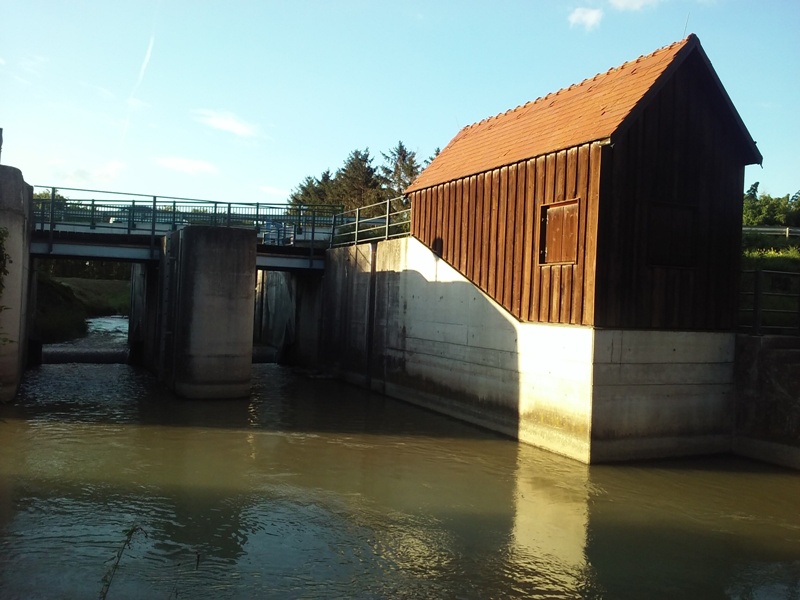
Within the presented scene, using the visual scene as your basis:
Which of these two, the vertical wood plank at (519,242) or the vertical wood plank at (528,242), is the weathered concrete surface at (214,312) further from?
the vertical wood plank at (528,242)

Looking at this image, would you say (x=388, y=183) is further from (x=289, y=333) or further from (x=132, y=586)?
(x=132, y=586)

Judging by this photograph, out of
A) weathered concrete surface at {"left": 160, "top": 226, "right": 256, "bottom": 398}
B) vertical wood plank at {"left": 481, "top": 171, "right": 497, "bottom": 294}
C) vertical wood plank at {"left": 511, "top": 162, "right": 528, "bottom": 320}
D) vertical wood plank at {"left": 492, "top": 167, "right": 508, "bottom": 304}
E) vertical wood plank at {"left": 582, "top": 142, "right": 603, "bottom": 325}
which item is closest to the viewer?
vertical wood plank at {"left": 582, "top": 142, "right": 603, "bottom": 325}

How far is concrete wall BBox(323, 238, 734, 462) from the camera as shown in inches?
464

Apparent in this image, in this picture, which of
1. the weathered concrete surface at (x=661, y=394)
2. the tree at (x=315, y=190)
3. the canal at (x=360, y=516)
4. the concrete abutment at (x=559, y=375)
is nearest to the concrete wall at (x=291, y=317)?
the concrete abutment at (x=559, y=375)

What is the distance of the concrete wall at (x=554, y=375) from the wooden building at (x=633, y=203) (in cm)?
45

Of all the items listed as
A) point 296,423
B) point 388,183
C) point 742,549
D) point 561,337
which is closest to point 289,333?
point 296,423

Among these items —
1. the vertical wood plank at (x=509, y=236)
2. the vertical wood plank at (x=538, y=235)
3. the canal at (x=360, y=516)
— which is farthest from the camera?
the vertical wood plank at (x=509, y=236)

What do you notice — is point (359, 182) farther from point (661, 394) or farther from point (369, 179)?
point (661, 394)

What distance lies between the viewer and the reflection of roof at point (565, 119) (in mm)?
12391

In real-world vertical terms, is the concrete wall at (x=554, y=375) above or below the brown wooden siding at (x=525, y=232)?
below

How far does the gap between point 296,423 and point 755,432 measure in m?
8.87

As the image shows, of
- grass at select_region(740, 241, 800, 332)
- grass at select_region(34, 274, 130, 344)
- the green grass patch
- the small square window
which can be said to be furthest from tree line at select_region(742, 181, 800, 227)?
the green grass patch

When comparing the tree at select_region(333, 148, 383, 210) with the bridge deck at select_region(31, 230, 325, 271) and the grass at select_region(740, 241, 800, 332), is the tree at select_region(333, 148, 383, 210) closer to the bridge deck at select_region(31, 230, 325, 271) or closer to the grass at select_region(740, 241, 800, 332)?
the bridge deck at select_region(31, 230, 325, 271)

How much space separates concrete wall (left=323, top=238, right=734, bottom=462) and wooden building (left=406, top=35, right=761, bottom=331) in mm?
449
